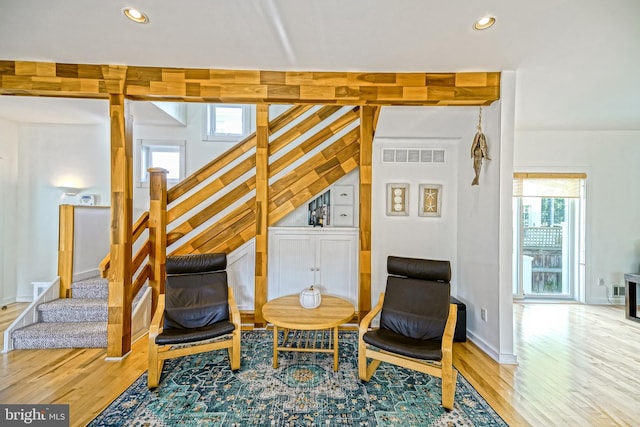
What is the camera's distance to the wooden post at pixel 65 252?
353cm

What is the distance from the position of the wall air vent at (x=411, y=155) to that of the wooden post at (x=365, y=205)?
29 cm

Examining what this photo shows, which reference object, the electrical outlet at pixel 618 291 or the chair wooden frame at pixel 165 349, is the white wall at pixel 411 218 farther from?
the electrical outlet at pixel 618 291

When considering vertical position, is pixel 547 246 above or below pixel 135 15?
below

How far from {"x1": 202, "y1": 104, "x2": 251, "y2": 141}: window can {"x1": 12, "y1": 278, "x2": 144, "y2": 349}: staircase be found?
305 cm

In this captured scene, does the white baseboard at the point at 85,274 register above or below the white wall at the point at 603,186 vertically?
below

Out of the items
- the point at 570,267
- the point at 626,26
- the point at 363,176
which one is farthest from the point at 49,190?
the point at 570,267

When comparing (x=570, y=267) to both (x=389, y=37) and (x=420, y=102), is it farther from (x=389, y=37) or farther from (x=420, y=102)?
(x=389, y=37)

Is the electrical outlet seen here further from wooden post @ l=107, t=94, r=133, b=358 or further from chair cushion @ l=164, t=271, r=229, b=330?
wooden post @ l=107, t=94, r=133, b=358

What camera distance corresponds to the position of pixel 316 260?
3.89m

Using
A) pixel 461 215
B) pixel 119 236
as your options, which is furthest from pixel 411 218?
pixel 119 236

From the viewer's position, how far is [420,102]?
295cm

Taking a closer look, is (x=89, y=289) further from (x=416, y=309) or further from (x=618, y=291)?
(x=618, y=291)

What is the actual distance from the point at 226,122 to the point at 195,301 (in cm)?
384

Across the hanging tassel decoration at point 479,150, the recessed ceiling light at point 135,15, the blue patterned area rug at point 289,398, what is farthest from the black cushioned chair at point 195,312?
the hanging tassel decoration at point 479,150
